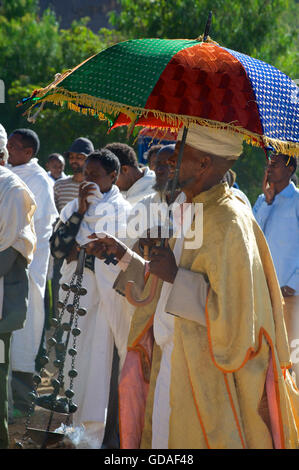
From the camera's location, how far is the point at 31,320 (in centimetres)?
733

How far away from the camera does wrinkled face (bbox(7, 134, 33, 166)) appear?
7.55 m

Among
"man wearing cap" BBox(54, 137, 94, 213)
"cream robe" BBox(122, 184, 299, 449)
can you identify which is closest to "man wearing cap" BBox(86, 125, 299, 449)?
"cream robe" BBox(122, 184, 299, 449)

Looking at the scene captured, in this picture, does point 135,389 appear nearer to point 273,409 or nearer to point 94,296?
point 273,409

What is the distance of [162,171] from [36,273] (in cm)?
173

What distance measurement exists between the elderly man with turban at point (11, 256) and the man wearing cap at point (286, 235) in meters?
3.16

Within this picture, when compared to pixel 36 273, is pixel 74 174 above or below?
below

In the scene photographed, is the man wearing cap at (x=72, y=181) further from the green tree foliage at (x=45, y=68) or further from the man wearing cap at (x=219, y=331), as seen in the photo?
the green tree foliage at (x=45, y=68)

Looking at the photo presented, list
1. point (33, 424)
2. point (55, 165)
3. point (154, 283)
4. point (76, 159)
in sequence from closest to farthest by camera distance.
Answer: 1. point (154, 283)
2. point (33, 424)
3. point (76, 159)
4. point (55, 165)

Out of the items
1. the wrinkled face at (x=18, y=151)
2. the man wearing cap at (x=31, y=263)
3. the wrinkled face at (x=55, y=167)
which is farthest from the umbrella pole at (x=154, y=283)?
the wrinkled face at (x=55, y=167)

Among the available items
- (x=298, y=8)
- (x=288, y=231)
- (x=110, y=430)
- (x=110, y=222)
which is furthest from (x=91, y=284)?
(x=298, y=8)

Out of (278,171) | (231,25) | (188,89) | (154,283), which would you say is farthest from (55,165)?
(231,25)

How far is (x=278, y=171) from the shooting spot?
7688 mm

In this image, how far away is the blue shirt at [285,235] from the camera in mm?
7699
